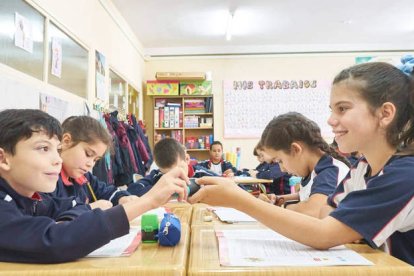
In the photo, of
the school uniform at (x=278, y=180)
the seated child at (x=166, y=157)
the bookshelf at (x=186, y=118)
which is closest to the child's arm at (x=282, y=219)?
the seated child at (x=166, y=157)

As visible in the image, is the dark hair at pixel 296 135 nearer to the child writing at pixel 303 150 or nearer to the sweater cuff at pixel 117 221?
the child writing at pixel 303 150

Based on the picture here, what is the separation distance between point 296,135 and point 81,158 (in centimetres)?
94

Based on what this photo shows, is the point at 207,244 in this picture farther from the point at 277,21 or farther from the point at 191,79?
the point at 191,79

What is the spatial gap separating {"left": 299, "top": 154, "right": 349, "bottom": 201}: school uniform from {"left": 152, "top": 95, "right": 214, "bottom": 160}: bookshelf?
4.60 m

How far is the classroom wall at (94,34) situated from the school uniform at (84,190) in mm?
848

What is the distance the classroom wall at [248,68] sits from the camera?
6402 millimetres

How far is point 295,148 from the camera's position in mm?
1687

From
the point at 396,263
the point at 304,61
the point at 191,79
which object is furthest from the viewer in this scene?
the point at 304,61

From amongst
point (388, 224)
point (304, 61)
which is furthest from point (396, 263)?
point (304, 61)

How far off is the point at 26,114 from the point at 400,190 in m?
0.91

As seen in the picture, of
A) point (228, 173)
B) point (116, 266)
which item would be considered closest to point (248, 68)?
point (228, 173)

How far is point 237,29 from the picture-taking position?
5488mm

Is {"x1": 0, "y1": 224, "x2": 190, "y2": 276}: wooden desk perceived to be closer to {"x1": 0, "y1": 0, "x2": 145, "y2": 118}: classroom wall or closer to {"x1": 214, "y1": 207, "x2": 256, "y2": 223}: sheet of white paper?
{"x1": 214, "y1": 207, "x2": 256, "y2": 223}: sheet of white paper

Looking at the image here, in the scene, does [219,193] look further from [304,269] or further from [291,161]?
[291,161]
